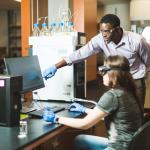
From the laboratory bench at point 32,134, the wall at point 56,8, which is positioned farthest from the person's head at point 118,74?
the wall at point 56,8

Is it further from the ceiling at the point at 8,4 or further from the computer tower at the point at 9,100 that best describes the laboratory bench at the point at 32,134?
the ceiling at the point at 8,4

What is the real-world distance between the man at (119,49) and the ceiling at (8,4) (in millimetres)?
5256

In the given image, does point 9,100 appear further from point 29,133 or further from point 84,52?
point 84,52

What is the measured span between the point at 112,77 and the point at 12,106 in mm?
683

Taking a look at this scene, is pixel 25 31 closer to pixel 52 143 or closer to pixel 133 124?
pixel 52 143

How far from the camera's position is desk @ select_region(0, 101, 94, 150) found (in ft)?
4.93

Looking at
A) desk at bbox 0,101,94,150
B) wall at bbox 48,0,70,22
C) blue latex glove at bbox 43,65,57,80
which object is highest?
wall at bbox 48,0,70,22

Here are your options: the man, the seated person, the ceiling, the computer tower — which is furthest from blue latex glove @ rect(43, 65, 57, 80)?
the ceiling

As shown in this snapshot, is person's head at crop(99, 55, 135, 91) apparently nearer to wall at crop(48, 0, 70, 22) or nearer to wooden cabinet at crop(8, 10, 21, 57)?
wall at crop(48, 0, 70, 22)

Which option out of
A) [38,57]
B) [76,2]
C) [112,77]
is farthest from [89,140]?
[76,2]

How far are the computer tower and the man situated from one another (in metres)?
0.70

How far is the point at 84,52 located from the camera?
103 inches

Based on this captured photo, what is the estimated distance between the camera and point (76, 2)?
125 inches

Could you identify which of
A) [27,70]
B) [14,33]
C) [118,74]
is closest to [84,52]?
[27,70]
